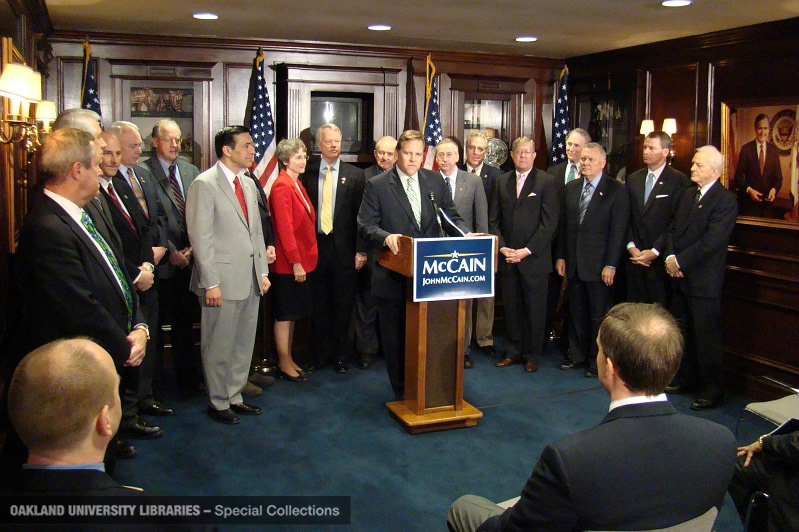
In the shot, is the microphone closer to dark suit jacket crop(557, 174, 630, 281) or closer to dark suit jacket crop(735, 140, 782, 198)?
dark suit jacket crop(557, 174, 630, 281)

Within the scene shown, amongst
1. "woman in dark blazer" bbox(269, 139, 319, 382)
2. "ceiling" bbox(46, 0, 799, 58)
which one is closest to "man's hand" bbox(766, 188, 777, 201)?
"ceiling" bbox(46, 0, 799, 58)

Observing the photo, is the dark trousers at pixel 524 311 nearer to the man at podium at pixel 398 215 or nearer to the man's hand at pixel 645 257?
the man's hand at pixel 645 257

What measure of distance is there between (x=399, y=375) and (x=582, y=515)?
3.31 metres

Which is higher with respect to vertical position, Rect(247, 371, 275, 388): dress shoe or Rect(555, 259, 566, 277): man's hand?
Rect(555, 259, 566, 277): man's hand

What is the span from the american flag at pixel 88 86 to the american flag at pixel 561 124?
429cm

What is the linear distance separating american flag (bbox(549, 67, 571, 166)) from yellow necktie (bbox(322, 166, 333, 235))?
104 inches

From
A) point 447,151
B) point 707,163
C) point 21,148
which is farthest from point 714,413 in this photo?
point 21,148

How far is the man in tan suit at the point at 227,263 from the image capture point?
4.48 metres

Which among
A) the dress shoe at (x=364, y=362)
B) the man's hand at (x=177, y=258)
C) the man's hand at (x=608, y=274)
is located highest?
the man's hand at (x=177, y=258)

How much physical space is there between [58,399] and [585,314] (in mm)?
5030

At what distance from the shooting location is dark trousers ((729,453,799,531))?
246cm

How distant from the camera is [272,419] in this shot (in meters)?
4.83

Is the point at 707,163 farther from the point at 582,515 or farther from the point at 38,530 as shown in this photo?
the point at 38,530

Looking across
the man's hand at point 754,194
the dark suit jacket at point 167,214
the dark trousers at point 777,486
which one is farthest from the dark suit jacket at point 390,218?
the man's hand at point 754,194
